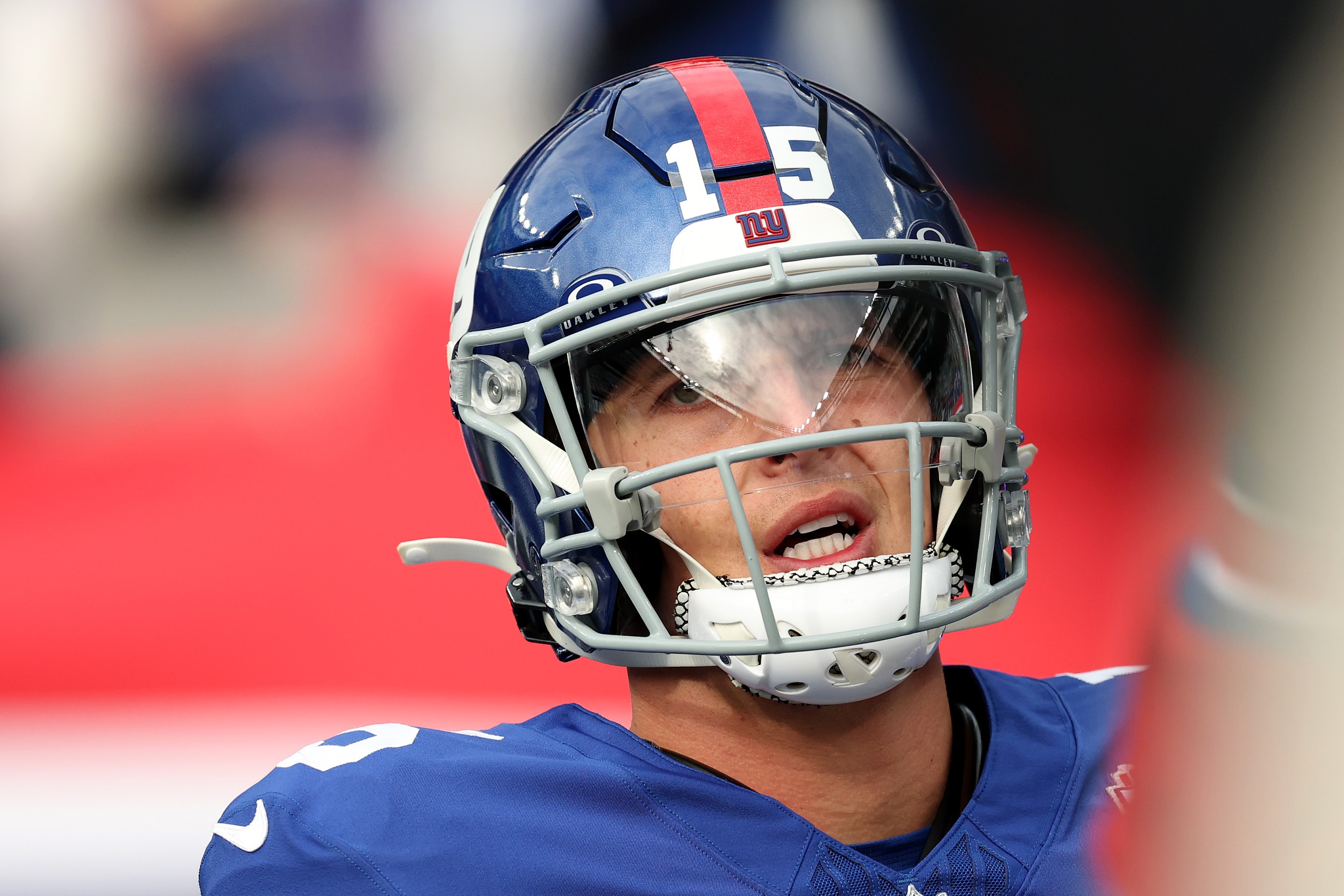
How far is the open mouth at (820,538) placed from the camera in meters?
1.20

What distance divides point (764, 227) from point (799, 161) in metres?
0.11

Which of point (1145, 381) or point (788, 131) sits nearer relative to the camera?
point (788, 131)

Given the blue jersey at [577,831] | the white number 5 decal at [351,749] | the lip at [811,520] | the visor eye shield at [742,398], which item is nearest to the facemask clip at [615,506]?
the visor eye shield at [742,398]

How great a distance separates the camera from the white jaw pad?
114 centimetres

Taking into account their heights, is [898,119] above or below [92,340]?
above

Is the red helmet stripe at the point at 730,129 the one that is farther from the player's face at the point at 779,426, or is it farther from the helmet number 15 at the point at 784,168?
the player's face at the point at 779,426

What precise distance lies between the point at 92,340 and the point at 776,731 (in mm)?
2354

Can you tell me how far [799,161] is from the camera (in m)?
1.30

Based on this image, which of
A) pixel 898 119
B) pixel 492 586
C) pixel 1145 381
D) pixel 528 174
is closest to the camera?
pixel 528 174

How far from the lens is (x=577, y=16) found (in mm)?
3135

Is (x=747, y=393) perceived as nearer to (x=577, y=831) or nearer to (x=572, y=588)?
(x=572, y=588)

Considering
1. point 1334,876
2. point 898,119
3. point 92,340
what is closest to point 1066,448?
point 898,119

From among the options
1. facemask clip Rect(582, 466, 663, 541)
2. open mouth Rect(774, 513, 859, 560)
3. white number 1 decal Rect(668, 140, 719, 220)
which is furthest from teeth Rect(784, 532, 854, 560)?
white number 1 decal Rect(668, 140, 719, 220)

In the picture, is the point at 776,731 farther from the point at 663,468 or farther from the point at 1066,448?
the point at 1066,448
